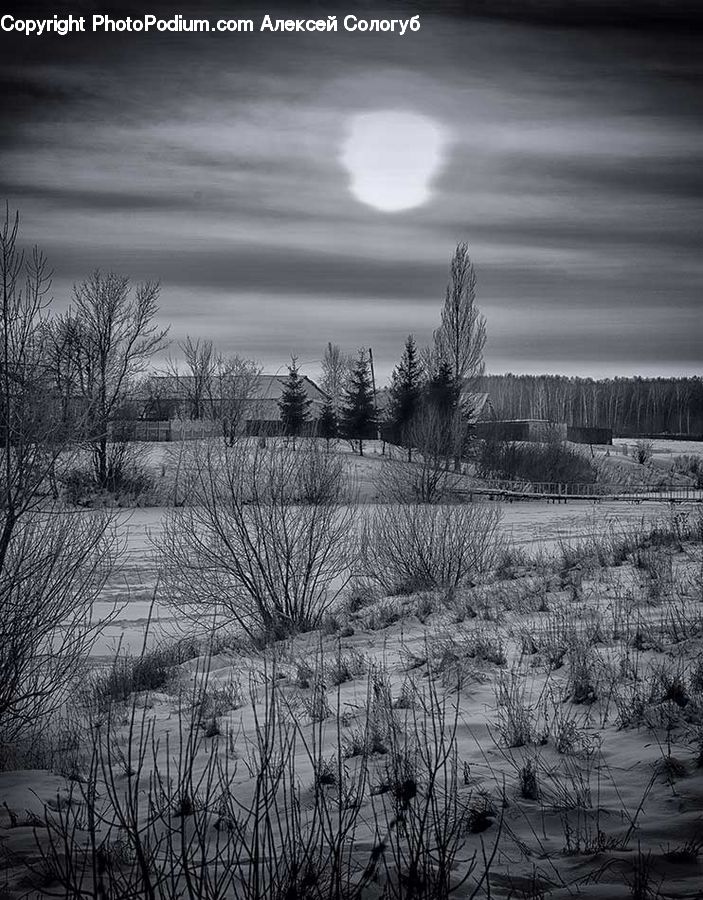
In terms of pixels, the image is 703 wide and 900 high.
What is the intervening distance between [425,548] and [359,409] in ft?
119

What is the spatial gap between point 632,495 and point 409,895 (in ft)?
134

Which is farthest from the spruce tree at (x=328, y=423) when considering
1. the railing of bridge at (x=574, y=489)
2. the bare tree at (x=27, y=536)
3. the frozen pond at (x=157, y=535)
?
the bare tree at (x=27, y=536)

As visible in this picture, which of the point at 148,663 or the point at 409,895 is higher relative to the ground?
the point at 409,895

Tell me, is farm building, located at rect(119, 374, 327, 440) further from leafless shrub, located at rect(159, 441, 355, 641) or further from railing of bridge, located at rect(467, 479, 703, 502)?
leafless shrub, located at rect(159, 441, 355, 641)

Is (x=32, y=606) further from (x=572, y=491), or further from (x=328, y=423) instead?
(x=328, y=423)

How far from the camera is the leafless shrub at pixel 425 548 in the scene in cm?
1664

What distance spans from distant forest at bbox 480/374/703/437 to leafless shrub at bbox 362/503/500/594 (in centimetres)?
7225

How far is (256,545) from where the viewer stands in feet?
46.6

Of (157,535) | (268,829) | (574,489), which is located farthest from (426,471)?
(268,829)

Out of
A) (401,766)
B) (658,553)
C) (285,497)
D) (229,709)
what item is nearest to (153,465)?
(285,497)

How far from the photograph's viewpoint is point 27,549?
26.8ft

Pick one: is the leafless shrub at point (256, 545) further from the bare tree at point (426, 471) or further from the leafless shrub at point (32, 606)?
Answer: the bare tree at point (426, 471)

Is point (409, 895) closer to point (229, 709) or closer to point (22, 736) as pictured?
point (229, 709)

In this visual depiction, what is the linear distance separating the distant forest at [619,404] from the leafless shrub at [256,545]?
75533 millimetres
